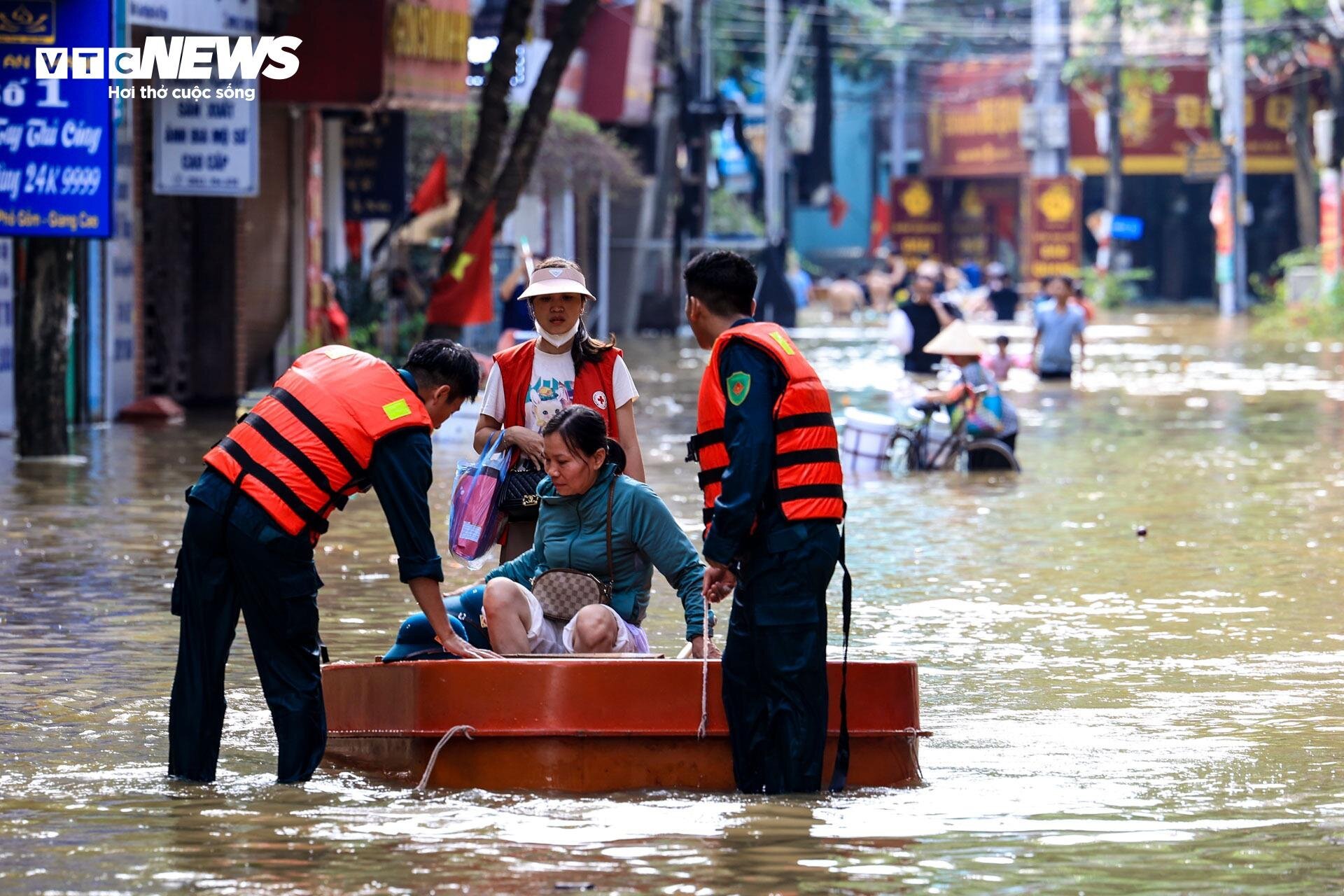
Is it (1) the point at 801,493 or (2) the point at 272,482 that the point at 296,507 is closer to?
(2) the point at 272,482

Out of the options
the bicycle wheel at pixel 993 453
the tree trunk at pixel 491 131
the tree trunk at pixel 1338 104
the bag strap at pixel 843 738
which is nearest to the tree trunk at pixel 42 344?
the tree trunk at pixel 491 131

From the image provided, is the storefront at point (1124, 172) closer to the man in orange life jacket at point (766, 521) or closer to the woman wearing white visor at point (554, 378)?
the woman wearing white visor at point (554, 378)

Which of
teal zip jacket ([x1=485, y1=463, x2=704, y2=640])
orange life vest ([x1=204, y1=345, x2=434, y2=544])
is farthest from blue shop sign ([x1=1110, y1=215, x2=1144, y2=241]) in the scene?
orange life vest ([x1=204, y1=345, x2=434, y2=544])

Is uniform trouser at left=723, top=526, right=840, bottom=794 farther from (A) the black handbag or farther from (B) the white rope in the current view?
(A) the black handbag

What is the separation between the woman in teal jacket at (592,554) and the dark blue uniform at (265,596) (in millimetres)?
728

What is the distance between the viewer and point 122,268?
22.0 metres

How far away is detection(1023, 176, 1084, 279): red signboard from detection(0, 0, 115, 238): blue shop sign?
43.4 meters

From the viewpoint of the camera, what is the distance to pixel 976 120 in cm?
6781

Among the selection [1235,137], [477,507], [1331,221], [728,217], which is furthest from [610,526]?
[728,217]

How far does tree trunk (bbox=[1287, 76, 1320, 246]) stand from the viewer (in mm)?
52688

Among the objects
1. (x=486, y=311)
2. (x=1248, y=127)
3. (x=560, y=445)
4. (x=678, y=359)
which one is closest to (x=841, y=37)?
(x=1248, y=127)

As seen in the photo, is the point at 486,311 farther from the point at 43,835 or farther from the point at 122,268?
the point at 43,835

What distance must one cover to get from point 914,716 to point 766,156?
47.1 m

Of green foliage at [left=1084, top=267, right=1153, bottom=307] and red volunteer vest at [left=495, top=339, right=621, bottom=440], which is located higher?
red volunteer vest at [left=495, top=339, right=621, bottom=440]
